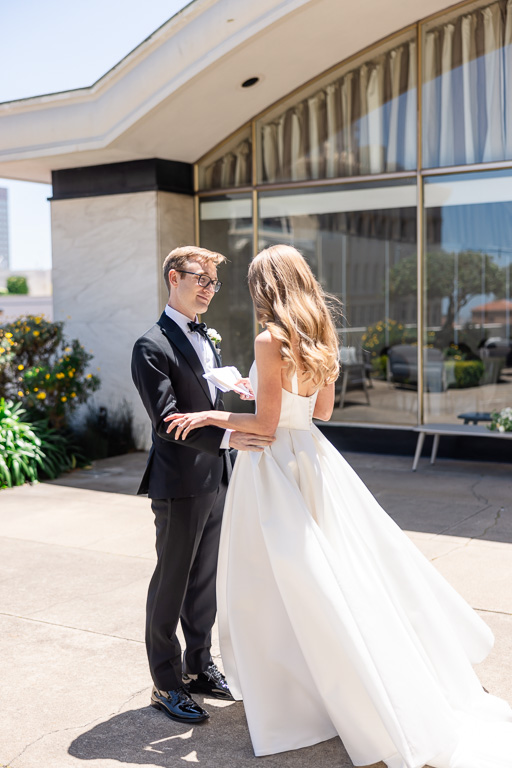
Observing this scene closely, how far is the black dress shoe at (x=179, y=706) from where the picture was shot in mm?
3492

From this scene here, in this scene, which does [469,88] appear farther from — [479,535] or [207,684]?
[207,684]

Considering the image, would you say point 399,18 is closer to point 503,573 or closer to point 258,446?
point 503,573

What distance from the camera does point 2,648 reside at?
4414 mm

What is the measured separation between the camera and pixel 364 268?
10.3 metres

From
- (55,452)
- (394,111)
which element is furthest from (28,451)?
(394,111)

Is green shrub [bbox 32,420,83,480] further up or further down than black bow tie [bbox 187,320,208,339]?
further down

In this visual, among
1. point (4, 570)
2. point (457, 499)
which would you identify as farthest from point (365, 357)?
point (4, 570)

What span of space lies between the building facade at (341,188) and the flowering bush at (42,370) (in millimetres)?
727

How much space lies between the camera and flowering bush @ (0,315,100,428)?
388 inches

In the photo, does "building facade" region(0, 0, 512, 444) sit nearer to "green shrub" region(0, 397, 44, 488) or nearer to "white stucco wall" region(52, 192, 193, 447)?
"white stucco wall" region(52, 192, 193, 447)

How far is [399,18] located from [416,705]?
8.39 metres

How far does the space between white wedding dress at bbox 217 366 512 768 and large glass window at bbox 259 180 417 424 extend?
22.0ft

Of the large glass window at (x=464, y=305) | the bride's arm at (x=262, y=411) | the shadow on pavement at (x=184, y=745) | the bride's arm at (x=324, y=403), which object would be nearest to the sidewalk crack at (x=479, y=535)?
the bride's arm at (x=324, y=403)

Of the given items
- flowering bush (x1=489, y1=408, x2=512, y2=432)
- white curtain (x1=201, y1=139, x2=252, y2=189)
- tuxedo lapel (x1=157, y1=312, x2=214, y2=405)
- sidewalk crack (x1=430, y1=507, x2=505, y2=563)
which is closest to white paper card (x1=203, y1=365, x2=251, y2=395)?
tuxedo lapel (x1=157, y1=312, x2=214, y2=405)
